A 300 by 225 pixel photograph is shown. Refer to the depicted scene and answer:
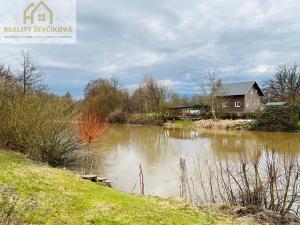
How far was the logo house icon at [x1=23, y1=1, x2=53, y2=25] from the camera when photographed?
34.6 ft

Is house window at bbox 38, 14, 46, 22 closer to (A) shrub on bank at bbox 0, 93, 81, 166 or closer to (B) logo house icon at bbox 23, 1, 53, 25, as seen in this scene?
(B) logo house icon at bbox 23, 1, 53, 25

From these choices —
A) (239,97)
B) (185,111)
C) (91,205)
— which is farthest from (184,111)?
(91,205)

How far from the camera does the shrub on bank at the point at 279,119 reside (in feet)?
73.8

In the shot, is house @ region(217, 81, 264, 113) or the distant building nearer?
house @ region(217, 81, 264, 113)

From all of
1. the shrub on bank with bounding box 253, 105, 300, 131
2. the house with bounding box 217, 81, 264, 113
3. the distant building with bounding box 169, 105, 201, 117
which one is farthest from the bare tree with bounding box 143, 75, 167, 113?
the shrub on bank with bounding box 253, 105, 300, 131

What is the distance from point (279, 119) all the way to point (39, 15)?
68.3ft

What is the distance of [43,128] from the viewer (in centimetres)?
809

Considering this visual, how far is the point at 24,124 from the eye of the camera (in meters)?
8.57

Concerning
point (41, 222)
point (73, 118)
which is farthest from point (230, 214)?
point (73, 118)

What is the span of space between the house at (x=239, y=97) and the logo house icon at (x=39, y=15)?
26.5m

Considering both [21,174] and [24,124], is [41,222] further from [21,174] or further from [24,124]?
[24,124]

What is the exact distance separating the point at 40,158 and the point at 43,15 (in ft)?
19.9

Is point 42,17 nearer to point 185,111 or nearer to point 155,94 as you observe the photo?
point 155,94

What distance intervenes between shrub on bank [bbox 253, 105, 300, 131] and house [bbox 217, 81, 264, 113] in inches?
383
